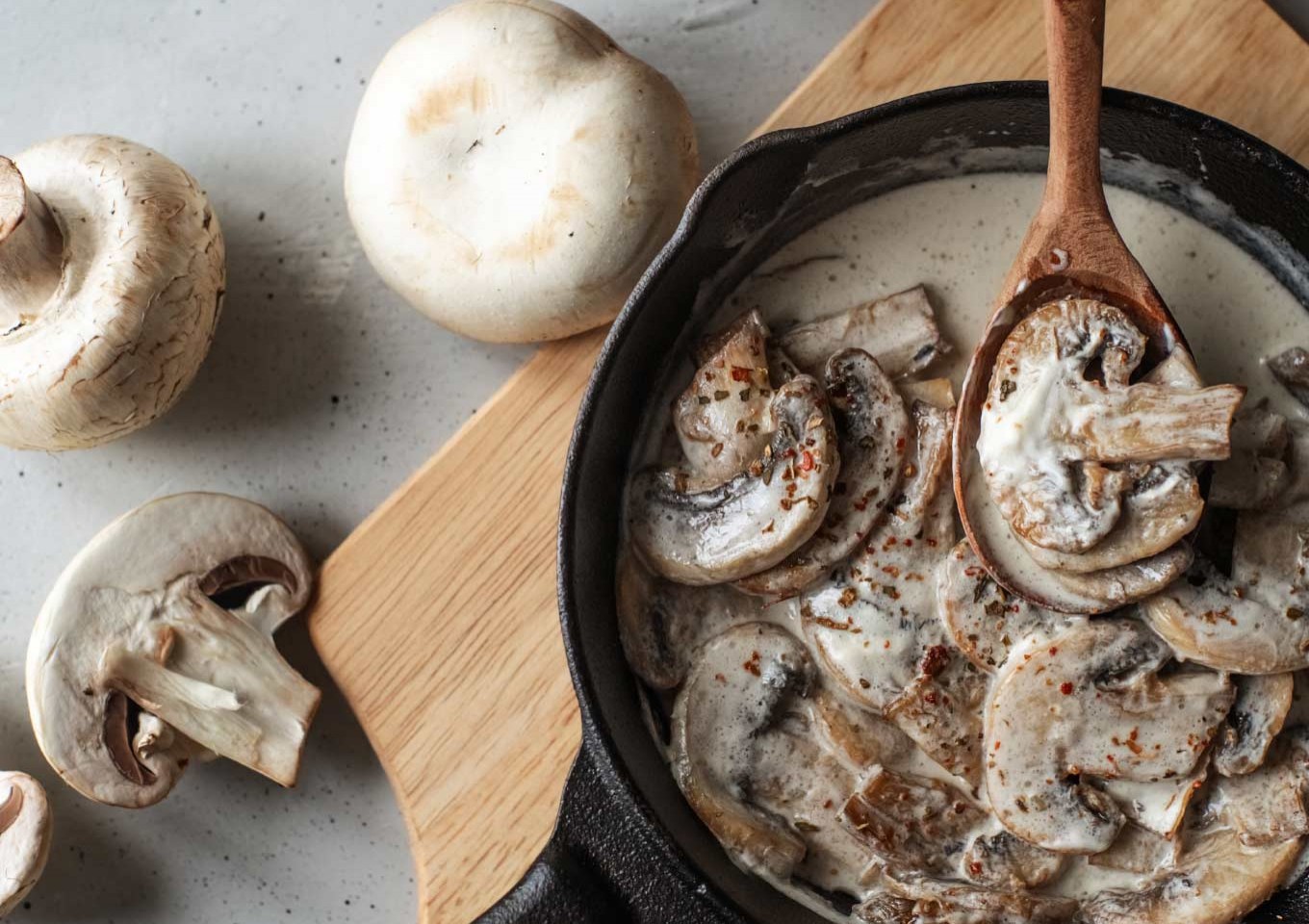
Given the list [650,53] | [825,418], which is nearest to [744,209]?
[825,418]

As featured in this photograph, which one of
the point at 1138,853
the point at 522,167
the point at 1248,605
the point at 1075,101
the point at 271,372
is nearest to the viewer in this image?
the point at 1075,101

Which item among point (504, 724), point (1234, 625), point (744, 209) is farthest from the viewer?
point (504, 724)

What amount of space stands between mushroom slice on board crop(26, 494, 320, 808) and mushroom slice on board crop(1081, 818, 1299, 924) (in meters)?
1.38

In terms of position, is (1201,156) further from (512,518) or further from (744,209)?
(512,518)

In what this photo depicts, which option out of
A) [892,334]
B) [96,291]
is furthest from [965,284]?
[96,291]

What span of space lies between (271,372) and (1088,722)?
61.3 inches

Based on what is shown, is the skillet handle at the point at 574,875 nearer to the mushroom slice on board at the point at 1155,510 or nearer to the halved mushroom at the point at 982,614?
the halved mushroom at the point at 982,614

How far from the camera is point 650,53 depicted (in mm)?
2373

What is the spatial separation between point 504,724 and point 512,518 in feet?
1.14

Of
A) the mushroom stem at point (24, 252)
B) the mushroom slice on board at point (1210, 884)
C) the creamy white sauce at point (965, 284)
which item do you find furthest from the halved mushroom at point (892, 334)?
the mushroom stem at point (24, 252)

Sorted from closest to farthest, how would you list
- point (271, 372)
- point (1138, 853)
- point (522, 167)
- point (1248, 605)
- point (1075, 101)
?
point (1075, 101) < point (1248, 605) < point (1138, 853) < point (522, 167) < point (271, 372)

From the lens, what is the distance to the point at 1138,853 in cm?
196

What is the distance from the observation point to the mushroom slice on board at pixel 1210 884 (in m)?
1.88

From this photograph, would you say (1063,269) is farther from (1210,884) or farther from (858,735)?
(1210,884)
